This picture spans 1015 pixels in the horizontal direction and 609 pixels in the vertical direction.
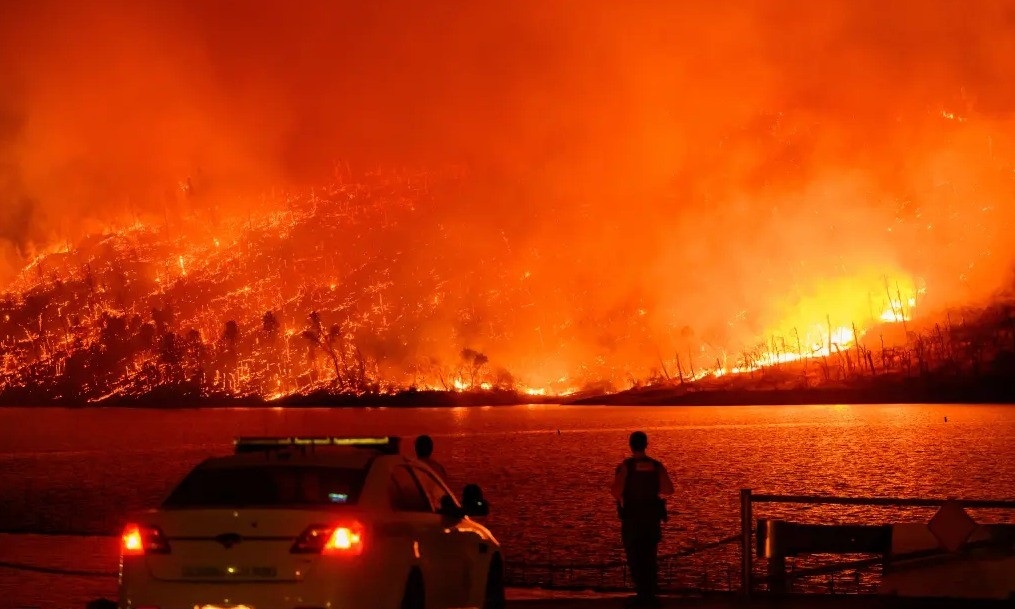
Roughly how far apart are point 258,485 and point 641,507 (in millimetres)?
6893

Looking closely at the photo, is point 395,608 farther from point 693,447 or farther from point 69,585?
point 693,447

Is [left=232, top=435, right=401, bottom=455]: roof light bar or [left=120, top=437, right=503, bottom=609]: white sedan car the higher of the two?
[left=232, top=435, right=401, bottom=455]: roof light bar

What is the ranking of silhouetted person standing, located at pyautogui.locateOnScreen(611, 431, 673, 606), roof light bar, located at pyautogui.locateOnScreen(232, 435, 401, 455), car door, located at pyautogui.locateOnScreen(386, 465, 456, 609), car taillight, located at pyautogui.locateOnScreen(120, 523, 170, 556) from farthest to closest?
silhouetted person standing, located at pyautogui.locateOnScreen(611, 431, 673, 606), roof light bar, located at pyautogui.locateOnScreen(232, 435, 401, 455), car door, located at pyautogui.locateOnScreen(386, 465, 456, 609), car taillight, located at pyautogui.locateOnScreen(120, 523, 170, 556)

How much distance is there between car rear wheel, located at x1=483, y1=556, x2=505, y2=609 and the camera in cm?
1383

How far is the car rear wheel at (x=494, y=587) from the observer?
13.8 meters

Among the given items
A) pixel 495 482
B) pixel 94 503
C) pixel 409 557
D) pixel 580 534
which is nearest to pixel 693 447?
pixel 495 482

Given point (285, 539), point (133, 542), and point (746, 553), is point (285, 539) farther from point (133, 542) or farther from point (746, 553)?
point (746, 553)

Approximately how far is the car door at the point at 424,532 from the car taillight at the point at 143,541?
6.16 ft

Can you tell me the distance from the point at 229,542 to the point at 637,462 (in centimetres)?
756

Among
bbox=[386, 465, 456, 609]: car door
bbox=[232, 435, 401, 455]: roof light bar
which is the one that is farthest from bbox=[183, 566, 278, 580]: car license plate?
bbox=[232, 435, 401, 455]: roof light bar

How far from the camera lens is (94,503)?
291ft

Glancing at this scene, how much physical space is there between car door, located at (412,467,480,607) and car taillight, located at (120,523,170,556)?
2.66m

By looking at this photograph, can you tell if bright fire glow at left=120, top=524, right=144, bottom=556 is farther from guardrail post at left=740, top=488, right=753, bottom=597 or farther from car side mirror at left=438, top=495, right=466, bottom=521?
guardrail post at left=740, top=488, right=753, bottom=597

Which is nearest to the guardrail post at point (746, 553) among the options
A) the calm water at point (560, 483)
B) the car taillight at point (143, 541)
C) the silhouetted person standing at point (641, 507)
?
the silhouetted person standing at point (641, 507)
